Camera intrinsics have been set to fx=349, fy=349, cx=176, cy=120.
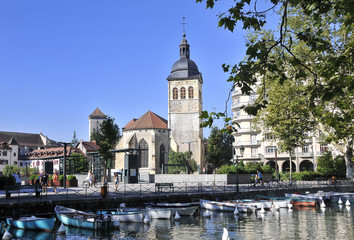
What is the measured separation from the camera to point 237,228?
19.1m

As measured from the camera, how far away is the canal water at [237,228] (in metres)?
17.0

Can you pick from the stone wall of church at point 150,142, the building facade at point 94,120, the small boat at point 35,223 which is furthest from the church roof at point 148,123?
the building facade at point 94,120

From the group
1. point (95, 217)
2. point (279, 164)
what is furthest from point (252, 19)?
point (279, 164)

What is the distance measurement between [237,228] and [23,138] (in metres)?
117

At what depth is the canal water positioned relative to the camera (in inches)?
670

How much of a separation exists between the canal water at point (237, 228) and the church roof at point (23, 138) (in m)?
105

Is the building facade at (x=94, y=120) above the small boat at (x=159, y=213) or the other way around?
above

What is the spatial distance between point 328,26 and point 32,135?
11840cm

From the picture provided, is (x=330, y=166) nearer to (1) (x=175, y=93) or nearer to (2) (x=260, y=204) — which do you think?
(2) (x=260, y=204)

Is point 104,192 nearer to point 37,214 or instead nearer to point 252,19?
point 37,214

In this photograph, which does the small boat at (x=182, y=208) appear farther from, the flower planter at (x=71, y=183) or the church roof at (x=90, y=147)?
the church roof at (x=90, y=147)

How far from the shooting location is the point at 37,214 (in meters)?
20.6

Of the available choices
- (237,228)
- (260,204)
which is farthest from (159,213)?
(260,204)

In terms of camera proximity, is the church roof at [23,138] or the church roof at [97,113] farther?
the church roof at [97,113]
